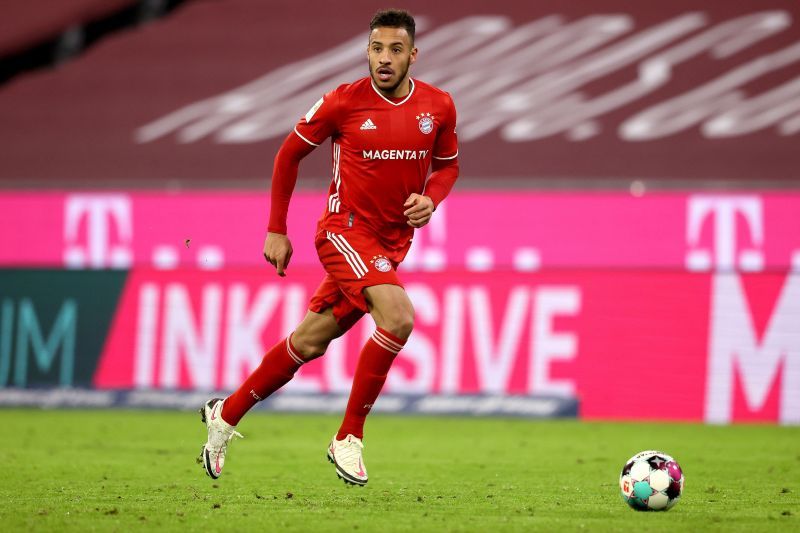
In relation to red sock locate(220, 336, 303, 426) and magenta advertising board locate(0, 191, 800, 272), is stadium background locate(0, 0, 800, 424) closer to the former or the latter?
magenta advertising board locate(0, 191, 800, 272)

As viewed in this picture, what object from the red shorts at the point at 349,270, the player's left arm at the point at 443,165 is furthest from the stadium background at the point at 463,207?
the red shorts at the point at 349,270

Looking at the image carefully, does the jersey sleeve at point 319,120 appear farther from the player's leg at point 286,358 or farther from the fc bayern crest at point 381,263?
the player's leg at point 286,358

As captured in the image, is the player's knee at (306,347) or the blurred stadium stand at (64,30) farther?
the blurred stadium stand at (64,30)

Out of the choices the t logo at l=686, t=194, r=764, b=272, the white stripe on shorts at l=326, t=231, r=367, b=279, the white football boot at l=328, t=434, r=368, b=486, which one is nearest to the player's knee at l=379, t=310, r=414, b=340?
the white stripe on shorts at l=326, t=231, r=367, b=279

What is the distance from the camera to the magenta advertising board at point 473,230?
525 inches

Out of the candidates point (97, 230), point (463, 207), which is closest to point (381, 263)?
point (463, 207)

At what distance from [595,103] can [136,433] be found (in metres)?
8.07

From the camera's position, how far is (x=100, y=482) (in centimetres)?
659

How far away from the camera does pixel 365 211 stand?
5.96 m

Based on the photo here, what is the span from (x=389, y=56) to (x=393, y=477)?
231 centimetres

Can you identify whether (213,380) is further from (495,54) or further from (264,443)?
(495,54)

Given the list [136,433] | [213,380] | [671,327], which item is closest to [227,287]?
[213,380]

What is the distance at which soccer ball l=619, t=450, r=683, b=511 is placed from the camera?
545 centimetres

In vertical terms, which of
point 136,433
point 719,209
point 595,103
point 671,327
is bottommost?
point 136,433
